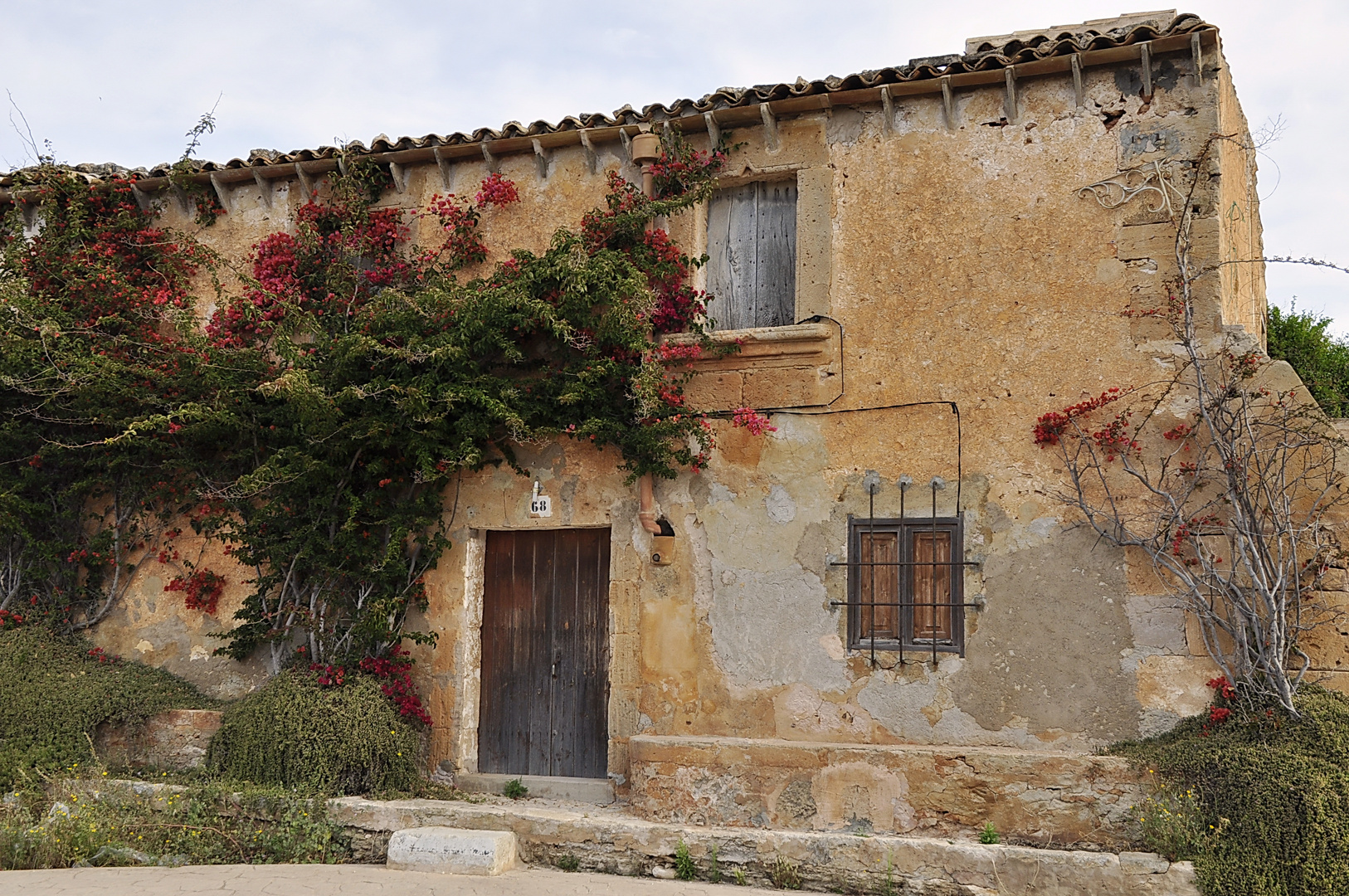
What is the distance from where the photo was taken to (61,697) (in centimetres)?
744

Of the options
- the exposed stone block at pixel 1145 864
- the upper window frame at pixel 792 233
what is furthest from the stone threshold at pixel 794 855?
the upper window frame at pixel 792 233

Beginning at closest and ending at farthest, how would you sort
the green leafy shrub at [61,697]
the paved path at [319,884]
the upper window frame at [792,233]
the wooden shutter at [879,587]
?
the paved path at [319,884]
the wooden shutter at [879,587]
the green leafy shrub at [61,697]
the upper window frame at [792,233]

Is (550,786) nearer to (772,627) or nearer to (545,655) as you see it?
(545,655)

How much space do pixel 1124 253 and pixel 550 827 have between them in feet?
16.4

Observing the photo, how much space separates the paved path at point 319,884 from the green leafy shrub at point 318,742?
2.77 ft

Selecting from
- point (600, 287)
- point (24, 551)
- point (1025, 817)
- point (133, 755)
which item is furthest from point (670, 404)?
point (24, 551)

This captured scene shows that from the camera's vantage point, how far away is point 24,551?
8227 mm

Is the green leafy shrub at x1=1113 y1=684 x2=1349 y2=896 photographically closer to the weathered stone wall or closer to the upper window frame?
the weathered stone wall

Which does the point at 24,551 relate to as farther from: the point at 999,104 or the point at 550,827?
the point at 999,104

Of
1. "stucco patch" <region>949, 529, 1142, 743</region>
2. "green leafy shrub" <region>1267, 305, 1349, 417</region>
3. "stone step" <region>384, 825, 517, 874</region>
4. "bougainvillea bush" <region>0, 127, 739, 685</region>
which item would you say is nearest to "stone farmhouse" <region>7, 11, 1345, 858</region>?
"stucco patch" <region>949, 529, 1142, 743</region>

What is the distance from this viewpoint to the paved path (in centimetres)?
551

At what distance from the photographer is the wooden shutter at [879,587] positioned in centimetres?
687

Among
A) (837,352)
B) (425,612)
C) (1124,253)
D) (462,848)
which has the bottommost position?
(462,848)

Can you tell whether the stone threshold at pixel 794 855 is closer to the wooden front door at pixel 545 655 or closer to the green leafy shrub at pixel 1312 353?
the wooden front door at pixel 545 655
